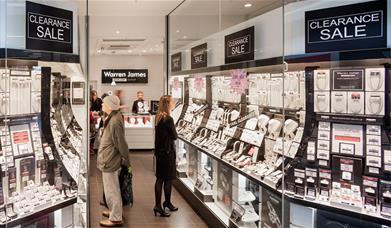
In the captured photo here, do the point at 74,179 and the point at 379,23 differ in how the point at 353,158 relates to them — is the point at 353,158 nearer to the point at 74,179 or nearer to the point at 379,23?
the point at 379,23

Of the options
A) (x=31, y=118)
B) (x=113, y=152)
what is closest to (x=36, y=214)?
(x=31, y=118)

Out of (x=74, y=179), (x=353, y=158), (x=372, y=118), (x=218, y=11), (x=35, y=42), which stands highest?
(x=218, y=11)

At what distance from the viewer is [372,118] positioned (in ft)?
9.09

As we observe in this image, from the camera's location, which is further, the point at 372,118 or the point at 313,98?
the point at 313,98

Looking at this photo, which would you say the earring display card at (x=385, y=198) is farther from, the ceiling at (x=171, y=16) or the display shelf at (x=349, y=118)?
the ceiling at (x=171, y=16)

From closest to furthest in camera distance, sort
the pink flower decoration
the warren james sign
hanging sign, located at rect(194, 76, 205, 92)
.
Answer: hanging sign, located at rect(194, 76, 205, 92) → the pink flower decoration → the warren james sign

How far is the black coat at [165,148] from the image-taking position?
5.40 metres

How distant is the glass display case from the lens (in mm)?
2707

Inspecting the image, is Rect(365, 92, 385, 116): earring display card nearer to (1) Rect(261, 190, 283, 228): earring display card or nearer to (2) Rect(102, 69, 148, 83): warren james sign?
(1) Rect(261, 190, 283, 228): earring display card

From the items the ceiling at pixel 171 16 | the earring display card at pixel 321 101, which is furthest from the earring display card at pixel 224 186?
the earring display card at pixel 321 101

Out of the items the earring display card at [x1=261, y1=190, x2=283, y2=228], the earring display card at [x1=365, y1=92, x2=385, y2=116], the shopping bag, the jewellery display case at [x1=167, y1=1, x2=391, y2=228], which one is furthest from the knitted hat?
the earring display card at [x1=365, y1=92, x2=385, y2=116]

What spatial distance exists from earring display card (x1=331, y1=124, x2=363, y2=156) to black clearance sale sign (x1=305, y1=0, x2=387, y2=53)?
561 millimetres

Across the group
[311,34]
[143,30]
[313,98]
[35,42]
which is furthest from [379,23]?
[143,30]

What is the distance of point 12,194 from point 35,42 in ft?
3.43
